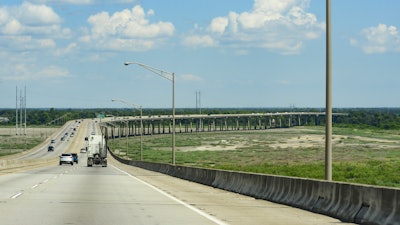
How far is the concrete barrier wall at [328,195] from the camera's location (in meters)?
15.9

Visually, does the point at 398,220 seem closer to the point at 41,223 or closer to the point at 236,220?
the point at 236,220

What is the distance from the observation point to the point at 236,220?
59.7ft

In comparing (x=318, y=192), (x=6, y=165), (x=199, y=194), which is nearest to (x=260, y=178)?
(x=199, y=194)

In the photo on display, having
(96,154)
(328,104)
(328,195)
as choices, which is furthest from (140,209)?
(96,154)

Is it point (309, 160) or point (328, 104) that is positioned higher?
point (328, 104)

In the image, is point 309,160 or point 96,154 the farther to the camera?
point 309,160

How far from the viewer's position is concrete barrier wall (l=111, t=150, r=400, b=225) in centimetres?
1591

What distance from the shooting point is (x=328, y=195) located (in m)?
19.7

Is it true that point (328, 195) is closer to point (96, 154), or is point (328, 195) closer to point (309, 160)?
→ point (96, 154)

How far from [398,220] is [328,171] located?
5198 millimetres

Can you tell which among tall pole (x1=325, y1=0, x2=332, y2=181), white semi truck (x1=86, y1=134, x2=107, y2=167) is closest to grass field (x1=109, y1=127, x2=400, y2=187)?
white semi truck (x1=86, y1=134, x2=107, y2=167)

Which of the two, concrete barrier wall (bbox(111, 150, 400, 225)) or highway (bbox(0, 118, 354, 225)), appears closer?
concrete barrier wall (bbox(111, 150, 400, 225))

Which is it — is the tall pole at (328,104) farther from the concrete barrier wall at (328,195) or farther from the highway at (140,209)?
the highway at (140,209)

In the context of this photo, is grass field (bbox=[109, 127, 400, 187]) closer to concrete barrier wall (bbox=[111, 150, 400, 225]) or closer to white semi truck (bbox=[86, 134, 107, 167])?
white semi truck (bbox=[86, 134, 107, 167])
